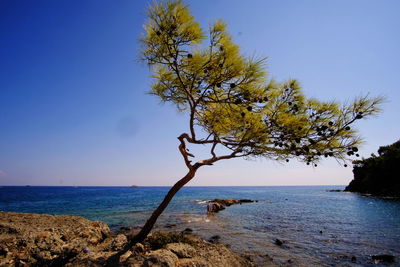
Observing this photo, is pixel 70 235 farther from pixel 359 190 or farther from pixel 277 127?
pixel 359 190

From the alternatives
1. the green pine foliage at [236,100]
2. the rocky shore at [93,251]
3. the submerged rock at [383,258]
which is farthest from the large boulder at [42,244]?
the submerged rock at [383,258]

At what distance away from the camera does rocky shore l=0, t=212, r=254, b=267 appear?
588 cm

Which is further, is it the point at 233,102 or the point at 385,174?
the point at 385,174

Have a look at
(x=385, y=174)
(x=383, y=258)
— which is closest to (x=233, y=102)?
(x=383, y=258)

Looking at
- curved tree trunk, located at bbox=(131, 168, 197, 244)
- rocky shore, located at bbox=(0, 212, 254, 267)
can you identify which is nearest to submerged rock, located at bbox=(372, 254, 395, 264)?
rocky shore, located at bbox=(0, 212, 254, 267)

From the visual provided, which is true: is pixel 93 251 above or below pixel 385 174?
below

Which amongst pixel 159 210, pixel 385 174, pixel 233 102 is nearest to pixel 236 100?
pixel 233 102

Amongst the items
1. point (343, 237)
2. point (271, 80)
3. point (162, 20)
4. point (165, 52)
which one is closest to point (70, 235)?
point (165, 52)

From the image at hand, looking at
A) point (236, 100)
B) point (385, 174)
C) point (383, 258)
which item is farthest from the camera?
point (385, 174)

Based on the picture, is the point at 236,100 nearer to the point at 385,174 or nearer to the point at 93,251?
the point at 93,251

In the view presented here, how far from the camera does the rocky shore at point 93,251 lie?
5883 mm

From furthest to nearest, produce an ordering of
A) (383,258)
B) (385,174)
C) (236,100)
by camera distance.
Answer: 1. (385,174)
2. (383,258)
3. (236,100)

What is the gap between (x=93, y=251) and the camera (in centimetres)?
697

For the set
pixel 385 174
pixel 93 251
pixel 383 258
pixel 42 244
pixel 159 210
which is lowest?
pixel 383 258
